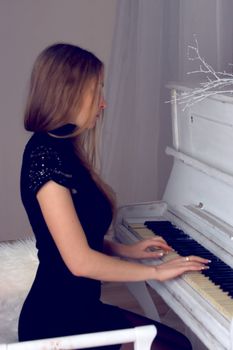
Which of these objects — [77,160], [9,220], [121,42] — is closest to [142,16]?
[121,42]

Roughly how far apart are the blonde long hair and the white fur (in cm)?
56

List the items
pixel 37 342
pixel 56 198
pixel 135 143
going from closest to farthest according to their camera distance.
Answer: pixel 37 342
pixel 56 198
pixel 135 143

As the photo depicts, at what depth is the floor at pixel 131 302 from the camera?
305 centimetres

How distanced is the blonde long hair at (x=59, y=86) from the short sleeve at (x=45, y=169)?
0.07 metres

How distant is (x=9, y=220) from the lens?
4207 millimetres

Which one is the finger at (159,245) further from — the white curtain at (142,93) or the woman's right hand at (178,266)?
the white curtain at (142,93)

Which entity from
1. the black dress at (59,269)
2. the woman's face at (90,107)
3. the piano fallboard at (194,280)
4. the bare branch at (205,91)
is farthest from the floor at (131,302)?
the woman's face at (90,107)

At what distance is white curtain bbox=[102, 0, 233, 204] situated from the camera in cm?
287

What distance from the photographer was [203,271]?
179cm

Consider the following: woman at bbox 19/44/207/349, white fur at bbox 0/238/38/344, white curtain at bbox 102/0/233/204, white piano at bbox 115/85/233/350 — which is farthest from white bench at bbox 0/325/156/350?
white curtain at bbox 102/0/233/204

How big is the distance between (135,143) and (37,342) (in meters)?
1.93

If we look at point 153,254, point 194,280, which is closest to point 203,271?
point 194,280

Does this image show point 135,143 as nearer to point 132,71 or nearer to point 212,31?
point 132,71

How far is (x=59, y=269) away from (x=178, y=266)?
12.5 inches
